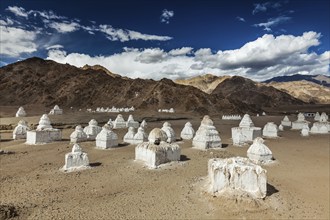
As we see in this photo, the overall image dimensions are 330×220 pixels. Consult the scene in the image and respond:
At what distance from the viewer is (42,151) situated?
20.1 m

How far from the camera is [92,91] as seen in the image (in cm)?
7712

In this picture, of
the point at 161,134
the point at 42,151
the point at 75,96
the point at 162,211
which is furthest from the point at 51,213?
the point at 75,96

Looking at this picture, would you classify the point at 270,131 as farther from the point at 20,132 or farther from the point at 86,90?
the point at 86,90

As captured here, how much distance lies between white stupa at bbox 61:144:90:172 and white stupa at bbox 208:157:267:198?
22.9 ft

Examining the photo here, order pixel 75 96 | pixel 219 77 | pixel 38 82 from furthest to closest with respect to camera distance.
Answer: pixel 219 77
pixel 38 82
pixel 75 96

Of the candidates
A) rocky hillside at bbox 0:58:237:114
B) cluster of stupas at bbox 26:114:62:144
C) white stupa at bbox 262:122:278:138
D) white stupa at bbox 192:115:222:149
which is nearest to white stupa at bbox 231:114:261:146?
white stupa at bbox 192:115:222:149

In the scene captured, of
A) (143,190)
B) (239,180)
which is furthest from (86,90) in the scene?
(239,180)

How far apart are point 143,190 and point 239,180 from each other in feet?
12.0

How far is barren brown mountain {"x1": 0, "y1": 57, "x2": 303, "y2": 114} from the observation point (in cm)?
6469

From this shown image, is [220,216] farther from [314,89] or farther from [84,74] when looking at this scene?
[314,89]

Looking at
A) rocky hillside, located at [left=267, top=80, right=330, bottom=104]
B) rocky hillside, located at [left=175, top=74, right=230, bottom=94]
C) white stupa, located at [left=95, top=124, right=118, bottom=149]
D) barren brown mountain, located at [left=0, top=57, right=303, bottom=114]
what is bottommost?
white stupa, located at [left=95, top=124, right=118, bottom=149]

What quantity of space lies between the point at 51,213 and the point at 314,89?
560 feet

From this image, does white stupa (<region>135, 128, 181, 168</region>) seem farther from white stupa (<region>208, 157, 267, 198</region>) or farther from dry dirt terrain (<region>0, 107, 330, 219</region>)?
white stupa (<region>208, 157, 267, 198</region>)

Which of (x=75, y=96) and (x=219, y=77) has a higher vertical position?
(x=219, y=77)
